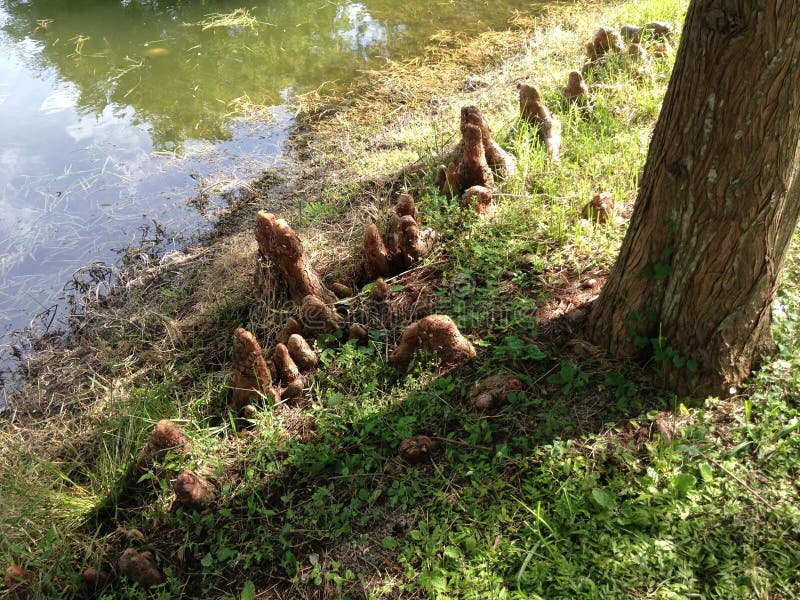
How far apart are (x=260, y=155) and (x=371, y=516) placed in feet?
17.7

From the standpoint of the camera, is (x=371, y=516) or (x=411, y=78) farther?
(x=411, y=78)

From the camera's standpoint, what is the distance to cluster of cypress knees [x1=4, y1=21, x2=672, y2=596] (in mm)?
2854

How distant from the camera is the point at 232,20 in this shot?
10055 mm

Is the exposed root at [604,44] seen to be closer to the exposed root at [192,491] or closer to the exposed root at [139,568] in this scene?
the exposed root at [192,491]

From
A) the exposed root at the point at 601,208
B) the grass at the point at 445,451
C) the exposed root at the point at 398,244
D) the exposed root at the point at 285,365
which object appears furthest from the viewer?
the exposed root at the point at 398,244

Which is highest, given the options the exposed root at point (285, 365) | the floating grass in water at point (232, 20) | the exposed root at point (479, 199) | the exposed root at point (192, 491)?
the floating grass in water at point (232, 20)

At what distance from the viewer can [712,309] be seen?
2.54 metres

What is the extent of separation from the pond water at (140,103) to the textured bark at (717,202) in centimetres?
481

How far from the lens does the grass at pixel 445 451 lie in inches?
90.6

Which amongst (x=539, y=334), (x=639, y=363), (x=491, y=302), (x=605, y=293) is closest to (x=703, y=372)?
(x=639, y=363)

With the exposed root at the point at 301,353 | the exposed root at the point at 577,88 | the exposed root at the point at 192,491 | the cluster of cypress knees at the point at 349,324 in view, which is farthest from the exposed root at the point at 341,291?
the exposed root at the point at 577,88

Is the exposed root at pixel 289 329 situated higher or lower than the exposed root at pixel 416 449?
higher

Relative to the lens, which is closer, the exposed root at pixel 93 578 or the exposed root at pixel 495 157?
the exposed root at pixel 93 578

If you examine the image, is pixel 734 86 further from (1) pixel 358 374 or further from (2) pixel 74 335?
(2) pixel 74 335
